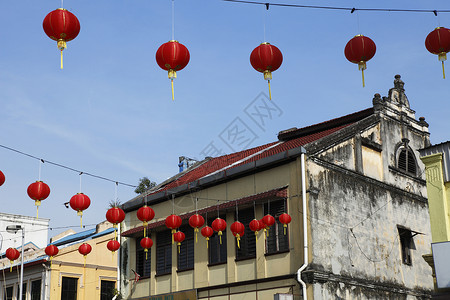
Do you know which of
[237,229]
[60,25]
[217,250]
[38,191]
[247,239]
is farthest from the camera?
[217,250]

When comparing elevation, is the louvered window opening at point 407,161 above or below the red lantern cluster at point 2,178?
above

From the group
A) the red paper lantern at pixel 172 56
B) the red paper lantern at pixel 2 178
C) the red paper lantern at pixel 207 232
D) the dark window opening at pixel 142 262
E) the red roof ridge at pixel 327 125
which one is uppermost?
the red roof ridge at pixel 327 125

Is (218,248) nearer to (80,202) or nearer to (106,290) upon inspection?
(80,202)

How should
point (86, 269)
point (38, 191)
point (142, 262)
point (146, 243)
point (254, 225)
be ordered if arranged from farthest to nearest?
point (86, 269) → point (142, 262) → point (146, 243) → point (254, 225) → point (38, 191)

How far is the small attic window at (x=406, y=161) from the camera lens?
87.0 ft

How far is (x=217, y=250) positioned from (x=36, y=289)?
12749 millimetres

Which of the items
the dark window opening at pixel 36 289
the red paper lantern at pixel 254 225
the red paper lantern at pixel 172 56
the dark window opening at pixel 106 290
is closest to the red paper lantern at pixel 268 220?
the red paper lantern at pixel 254 225

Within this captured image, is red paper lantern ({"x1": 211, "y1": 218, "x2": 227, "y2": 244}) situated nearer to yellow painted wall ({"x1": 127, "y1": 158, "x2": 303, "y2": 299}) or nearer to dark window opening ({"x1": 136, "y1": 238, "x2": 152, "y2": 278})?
yellow painted wall ({"x1": 127, "y1": 158, "x2": 303, "y2": 299})

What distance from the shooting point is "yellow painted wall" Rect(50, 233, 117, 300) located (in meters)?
31.3

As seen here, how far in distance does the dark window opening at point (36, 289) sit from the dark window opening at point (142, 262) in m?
7.17

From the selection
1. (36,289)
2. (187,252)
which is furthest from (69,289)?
(187,252)

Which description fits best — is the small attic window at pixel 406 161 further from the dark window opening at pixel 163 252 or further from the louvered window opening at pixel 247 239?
the dark window opening at pixel 163 252

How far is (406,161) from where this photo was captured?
88.1ft

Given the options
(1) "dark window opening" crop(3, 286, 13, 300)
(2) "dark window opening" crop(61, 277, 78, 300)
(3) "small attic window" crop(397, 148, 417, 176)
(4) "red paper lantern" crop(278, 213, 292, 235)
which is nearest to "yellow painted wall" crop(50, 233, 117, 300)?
(2) "dark window opening" crop(61, 277, 78, 300)
